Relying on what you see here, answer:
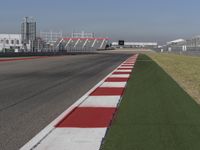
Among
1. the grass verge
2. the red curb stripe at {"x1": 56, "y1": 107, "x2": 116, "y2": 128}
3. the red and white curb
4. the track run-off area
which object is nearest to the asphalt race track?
the track run-off area

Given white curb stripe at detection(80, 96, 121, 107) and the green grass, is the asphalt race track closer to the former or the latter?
white curb stripe at detection(80, 96, 121, 107)

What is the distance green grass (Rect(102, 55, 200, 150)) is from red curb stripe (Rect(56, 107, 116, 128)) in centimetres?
19

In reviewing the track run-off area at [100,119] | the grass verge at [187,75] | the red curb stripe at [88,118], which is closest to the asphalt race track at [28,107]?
the track run-off area at [100,119]

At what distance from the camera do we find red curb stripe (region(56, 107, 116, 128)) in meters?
6.68

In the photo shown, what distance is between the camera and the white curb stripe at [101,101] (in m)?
8.88

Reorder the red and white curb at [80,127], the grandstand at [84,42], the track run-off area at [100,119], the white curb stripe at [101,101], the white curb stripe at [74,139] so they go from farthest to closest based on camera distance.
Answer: the grandstand at [84,42], the white curb stripe at [101,101], the track run-off area at [100,119], the red and white curb at [80,127], the white curb stripe at [74,139]

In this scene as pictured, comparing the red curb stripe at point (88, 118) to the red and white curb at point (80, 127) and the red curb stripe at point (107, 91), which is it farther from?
the red curb stripe at point (107, 91)

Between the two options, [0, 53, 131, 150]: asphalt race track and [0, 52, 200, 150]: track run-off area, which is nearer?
[0, 52, 200, 150]: track run-off area

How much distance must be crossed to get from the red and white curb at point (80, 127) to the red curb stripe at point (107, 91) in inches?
31.1

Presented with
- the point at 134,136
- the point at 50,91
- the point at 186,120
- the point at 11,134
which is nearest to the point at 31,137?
the point at 11,134

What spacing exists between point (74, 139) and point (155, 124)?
1.55 metres

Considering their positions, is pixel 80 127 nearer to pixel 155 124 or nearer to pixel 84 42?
pixel 155 124

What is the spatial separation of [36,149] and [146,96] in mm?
5406

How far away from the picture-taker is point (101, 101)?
949cm
